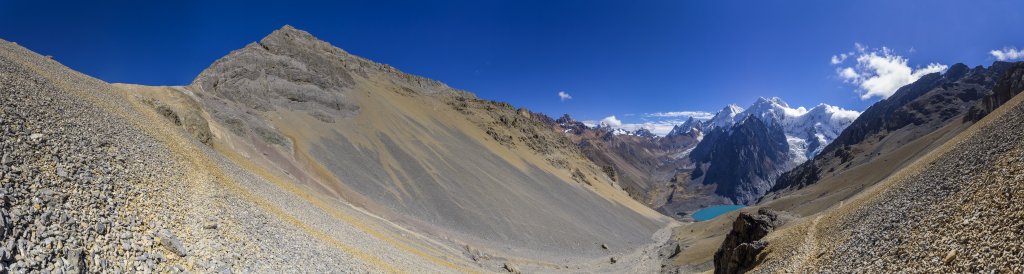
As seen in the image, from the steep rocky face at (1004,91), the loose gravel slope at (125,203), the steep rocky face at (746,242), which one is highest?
the steep rocky face at (1004,91)

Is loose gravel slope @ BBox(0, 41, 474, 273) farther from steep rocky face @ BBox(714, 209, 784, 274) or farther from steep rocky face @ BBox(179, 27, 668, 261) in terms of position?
steep rocky face @ BBox(714, 209, 784, 274)

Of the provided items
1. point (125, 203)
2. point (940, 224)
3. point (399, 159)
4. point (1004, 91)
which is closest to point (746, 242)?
point (940, 224)

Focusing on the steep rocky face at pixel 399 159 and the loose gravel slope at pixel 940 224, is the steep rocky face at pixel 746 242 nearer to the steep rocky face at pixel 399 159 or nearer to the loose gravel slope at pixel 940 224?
the loose gravel slope at pixel 940 224

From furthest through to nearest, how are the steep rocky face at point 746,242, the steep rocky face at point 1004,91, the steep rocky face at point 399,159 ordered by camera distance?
the steep rocky face at point 1004,91, the steep rocky face at point 399,159, the steep rocky face at point 746,242

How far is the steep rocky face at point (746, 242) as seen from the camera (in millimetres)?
31297

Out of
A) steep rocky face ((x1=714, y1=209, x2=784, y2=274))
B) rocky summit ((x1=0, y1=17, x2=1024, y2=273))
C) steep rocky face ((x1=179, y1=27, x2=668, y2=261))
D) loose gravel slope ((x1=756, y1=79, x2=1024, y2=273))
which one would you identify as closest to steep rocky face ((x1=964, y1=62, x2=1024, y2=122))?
rocky summit ((x1=0, y1=17, x2=1024, y2=273))

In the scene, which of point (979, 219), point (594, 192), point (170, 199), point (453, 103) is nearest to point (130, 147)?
point (170, 199)

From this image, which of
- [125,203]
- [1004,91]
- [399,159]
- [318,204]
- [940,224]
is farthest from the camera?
[1004,91]

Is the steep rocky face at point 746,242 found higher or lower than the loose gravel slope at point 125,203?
lower

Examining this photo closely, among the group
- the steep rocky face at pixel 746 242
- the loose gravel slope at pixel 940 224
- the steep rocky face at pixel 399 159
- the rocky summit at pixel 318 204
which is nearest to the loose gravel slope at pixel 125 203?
the rocky summit at pixel 318 204

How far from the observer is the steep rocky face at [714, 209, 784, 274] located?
3130 cm

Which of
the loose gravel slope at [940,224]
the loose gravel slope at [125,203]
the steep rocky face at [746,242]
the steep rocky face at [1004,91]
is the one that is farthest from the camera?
the steep rocky face at [1004,91]

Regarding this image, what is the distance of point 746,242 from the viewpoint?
1443 inches

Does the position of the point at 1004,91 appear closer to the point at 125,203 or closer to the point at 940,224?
the point at 940,224
